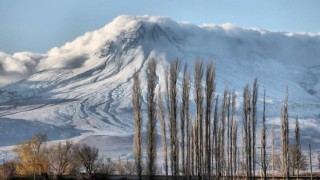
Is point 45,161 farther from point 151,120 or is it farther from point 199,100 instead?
point 199,100

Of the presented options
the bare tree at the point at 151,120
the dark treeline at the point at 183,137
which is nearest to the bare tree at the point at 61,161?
the dark treeline at the point at 183,137

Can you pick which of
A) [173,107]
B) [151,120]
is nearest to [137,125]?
[151,120]

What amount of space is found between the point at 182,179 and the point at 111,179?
837 cm

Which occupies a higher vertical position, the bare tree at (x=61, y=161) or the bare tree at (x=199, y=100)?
the bare tree at (x=199, y=100)

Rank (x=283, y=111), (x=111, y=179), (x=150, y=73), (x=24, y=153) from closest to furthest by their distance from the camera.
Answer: (x=150, y=73), (x=283, y=111), (x=111, y=179), (x=24, y=153)

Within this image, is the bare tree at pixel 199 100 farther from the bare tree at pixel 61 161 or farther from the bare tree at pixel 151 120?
the bare tree at pixel 61 161

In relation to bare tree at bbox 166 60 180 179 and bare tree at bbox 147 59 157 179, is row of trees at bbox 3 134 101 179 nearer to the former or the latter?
bare tree at bbox 147 59 157 179

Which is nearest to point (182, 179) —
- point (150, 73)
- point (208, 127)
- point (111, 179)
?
point (111, 179)

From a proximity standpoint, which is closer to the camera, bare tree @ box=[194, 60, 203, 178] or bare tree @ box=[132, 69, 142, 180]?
bare tree @ box=[132, 69, 142, 180]

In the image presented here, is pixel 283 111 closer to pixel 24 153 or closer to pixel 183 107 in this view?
pixel 183 107

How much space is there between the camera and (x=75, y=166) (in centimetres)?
8731

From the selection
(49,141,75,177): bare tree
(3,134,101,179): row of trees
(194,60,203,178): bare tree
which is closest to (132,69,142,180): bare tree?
(194,60,203,178): bare tree

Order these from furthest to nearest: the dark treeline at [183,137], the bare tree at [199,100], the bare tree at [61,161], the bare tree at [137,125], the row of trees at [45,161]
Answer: the bare tree at [61,161] < the row of trees at [45,161] < the bare tree at [199,100] < the dark treeline at [183,137] < the bare tree at [137,125]

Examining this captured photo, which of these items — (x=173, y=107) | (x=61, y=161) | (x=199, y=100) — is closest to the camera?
(x=173, y=107)
